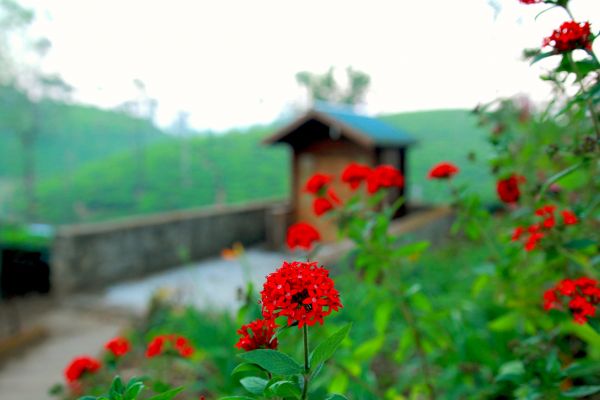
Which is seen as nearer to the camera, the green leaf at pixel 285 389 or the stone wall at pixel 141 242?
the green leaf at pixel 285 389

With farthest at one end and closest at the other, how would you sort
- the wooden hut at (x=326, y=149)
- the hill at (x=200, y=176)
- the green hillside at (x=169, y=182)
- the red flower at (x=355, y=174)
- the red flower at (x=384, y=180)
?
the green hillside at (x=169, y=182) → the hill at (x=200, y=176) → the wooden hut at (x=326, y=149) → the red flower at (x=355, y=174) → the red flower at (x=384, y=180)

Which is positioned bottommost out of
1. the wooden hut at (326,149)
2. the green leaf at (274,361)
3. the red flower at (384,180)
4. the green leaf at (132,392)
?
the green leaf at (132,392)

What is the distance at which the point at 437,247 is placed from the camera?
8570 mm

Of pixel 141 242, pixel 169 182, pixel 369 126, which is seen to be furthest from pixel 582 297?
pixel 169 182

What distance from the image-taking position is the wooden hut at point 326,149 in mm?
8547

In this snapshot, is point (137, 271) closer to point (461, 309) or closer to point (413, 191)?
point (461, 309)

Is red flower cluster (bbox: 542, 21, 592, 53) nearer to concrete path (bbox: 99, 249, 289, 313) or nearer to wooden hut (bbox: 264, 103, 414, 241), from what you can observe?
concrete path (bbox: 99, 249, 289, 313)

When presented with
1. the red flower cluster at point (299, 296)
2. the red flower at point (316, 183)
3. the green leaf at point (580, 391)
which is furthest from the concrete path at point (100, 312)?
the red flower cluster at point (299, 296)

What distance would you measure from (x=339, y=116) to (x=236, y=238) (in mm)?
2904

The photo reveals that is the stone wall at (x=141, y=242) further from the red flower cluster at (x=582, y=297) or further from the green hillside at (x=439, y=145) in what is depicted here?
the green hillside at (x=439, y=145)

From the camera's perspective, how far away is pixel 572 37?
116cm

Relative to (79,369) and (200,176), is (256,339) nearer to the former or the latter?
(79,369)

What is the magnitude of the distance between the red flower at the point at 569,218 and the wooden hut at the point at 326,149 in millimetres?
6719

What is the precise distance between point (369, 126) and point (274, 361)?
28.4 feet
